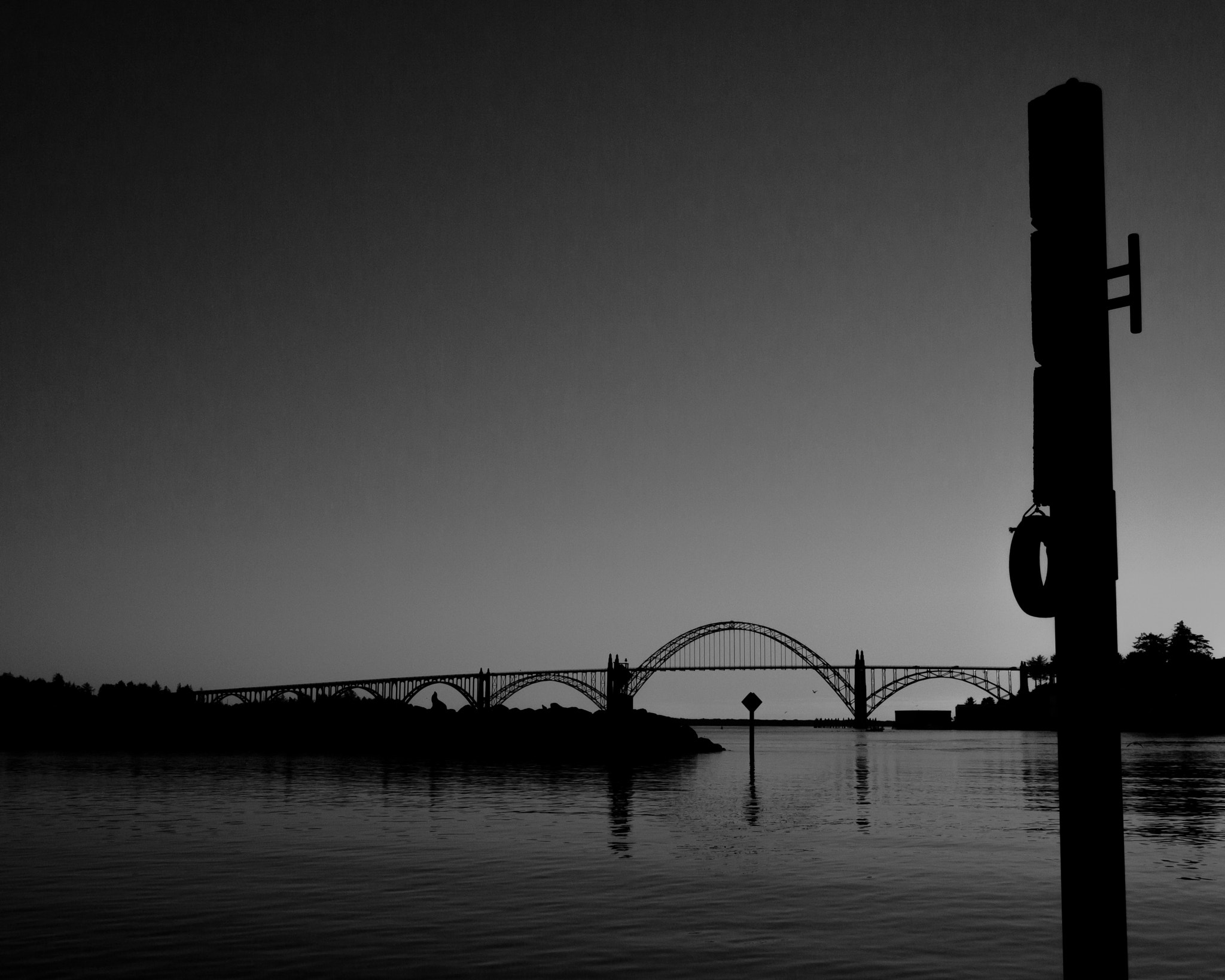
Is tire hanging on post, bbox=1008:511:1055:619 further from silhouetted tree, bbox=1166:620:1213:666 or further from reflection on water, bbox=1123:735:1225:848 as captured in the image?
silhouetted tree, bbox=1166:620:1213:666

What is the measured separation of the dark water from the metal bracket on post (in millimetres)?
8347

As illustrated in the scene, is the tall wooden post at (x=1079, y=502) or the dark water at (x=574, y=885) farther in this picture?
the dark water at (x=574, y=885)

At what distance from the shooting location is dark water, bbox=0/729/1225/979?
39.1 ft

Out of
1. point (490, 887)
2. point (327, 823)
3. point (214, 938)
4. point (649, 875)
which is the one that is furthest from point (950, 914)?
point (327, 823)

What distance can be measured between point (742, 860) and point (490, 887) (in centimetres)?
535

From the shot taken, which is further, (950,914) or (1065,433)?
(950,914)

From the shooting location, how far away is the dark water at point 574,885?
39.1 feet

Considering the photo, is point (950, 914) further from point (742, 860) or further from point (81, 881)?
point (81, 881)

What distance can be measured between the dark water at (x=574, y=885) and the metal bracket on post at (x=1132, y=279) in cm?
835

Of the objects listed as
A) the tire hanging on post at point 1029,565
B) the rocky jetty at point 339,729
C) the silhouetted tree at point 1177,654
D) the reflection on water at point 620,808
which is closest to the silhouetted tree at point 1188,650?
Answer: the silhouetted tree at point 1177,654

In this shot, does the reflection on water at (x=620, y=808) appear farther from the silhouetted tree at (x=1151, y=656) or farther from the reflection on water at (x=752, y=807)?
the silhouetted tree at (x=1151, y=656)

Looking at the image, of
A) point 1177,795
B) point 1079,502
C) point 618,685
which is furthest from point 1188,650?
point 1079,502

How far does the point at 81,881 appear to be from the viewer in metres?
17.2

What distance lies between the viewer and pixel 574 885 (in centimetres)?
1700
